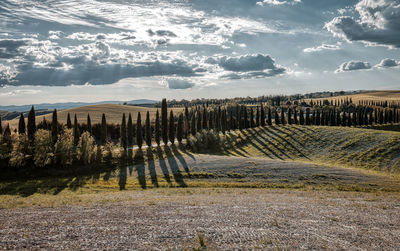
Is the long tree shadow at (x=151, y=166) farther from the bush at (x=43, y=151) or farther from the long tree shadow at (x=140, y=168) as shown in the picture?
the bush at (x=43, y=151)

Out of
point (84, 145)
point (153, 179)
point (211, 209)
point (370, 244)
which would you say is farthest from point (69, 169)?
point (370, 244)

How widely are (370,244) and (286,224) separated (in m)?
5.77

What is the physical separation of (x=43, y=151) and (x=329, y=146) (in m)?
79.4

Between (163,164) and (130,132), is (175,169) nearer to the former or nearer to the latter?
(163,164)

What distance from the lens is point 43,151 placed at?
57.8 m

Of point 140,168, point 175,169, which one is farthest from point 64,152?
point 175,169

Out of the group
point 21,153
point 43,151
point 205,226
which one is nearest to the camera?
point 205,226

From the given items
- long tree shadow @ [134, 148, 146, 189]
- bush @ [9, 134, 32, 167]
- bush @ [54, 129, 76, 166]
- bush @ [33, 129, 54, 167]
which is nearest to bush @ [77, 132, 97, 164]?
bush @ [54, 129, 76, 166]

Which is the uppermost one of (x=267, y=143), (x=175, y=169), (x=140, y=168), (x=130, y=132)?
(x=130, y=132)

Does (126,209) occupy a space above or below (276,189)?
above

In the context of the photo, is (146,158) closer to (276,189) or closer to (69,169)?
(69,169)

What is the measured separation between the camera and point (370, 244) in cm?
1712

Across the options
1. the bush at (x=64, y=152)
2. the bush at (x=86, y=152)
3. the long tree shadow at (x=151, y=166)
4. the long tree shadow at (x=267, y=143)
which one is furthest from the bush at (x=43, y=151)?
the long tree shadow at (x=267, y=143)

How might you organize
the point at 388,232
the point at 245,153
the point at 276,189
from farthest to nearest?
the point at 245,153 → the point at 276,189 → the point at 388,232
